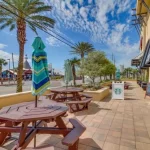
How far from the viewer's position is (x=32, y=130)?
10.4ft

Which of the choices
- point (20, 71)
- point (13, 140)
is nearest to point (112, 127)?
point (13, 140)

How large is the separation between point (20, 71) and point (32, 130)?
9.83 metres

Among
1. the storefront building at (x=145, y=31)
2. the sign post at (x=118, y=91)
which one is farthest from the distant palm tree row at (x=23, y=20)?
the storefront building at (x=145, y=31)

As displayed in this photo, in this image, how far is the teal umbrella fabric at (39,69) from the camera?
2.84m

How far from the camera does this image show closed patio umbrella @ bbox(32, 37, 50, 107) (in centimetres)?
283

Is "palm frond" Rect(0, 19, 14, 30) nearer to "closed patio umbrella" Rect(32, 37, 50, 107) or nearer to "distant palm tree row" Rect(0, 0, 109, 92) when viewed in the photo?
"distant palm tree row" Rect(0, 0, 109, 92)

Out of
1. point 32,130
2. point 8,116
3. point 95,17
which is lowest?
point 32,130

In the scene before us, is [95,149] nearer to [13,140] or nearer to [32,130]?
[32,130]

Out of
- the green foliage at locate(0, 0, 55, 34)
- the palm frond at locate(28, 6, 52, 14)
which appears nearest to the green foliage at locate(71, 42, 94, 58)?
the green foliage at locate(0, 0, 55, 34)

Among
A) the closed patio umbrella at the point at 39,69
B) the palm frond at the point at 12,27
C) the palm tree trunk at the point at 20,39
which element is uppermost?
the palm frond at the point at 12,27

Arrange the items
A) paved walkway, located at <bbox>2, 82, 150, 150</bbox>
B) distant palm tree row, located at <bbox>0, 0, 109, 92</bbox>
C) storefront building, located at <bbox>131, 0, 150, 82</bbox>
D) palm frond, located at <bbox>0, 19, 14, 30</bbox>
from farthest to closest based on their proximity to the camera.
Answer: palm frond, located at <bbox>0, 19, 14, 30</bbox>, storefront building, located at <bbox>131, 0, 150, 82</bbox>, distant palm tree row, located at <bbox>0, 0, 109, 92</bbox>, paved walkway, located at <bbox>2, 82, 150, 150</bbox>

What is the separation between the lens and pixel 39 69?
Answer: 9.50 feet

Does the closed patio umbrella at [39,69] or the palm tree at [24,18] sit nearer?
the closed patio umbrella at [39,69]

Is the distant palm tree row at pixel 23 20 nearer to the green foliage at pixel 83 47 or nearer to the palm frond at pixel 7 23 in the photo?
the palm frond at pixel 7 23
